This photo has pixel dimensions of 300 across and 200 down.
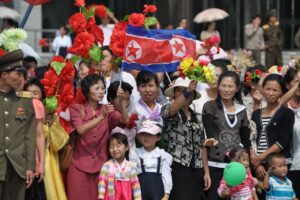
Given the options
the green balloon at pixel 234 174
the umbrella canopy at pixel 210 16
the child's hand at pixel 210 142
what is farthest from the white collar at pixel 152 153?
the umbrella canopy at pixel 210 16

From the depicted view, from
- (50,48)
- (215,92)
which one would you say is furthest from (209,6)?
(215,92)

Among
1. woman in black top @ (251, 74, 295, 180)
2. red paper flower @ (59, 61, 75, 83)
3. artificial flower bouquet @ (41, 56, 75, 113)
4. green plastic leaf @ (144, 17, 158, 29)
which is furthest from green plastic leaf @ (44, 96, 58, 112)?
woman in black top @ (251, 74, 295, 180)

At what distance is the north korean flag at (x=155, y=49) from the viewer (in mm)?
8828

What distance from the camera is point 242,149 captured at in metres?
8.79

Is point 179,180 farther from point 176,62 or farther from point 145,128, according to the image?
point 176,62

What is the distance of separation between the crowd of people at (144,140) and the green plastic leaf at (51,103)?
0.07 m

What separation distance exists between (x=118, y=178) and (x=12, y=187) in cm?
106

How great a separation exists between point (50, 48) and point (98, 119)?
14.3m

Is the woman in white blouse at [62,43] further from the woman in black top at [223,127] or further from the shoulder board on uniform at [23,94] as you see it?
the shoulder board on uniform at [23,94]

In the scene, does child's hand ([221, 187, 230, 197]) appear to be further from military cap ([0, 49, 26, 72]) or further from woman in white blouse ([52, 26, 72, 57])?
woman in white blouse ([52, 26, 72, 57])

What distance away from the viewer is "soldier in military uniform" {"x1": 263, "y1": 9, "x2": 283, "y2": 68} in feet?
68.5

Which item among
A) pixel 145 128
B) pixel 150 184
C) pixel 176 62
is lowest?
pixel 150 184

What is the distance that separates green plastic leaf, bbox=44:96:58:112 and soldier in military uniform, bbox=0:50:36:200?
0.34m

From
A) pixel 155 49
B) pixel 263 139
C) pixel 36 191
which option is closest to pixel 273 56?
pixel 263 139
